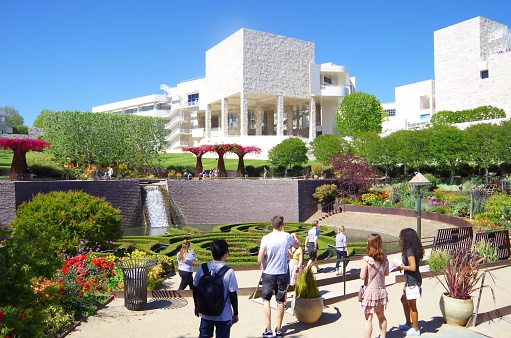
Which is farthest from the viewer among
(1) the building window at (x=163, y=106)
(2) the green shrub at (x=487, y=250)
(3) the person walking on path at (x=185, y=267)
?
(1) the building window at (x=163, y=106)

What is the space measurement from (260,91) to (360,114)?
13.1 meters

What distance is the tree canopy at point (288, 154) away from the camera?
43.5 m

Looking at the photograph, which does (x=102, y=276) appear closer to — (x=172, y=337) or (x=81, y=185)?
(x=172, y=337)

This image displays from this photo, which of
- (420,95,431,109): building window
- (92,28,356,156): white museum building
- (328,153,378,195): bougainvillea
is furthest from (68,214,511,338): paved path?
(420,95,431,109): building window

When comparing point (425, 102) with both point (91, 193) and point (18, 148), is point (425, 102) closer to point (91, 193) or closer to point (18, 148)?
point (91, 193)

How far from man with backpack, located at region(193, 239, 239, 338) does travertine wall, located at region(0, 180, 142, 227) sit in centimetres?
2042

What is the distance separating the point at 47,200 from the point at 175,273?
4.34m

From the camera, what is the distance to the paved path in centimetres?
706

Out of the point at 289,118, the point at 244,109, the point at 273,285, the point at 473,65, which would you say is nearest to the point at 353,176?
the point at 273,285

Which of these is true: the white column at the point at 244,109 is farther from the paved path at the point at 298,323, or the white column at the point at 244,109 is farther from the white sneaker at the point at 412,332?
the white sneaker at the point at 412,332

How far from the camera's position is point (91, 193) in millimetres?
25375

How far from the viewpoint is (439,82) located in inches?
2259

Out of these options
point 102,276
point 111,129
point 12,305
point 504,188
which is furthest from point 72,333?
point 111,129

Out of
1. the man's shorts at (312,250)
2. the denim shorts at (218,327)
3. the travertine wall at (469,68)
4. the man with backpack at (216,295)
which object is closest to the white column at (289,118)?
the travertine wall at (469,68)
